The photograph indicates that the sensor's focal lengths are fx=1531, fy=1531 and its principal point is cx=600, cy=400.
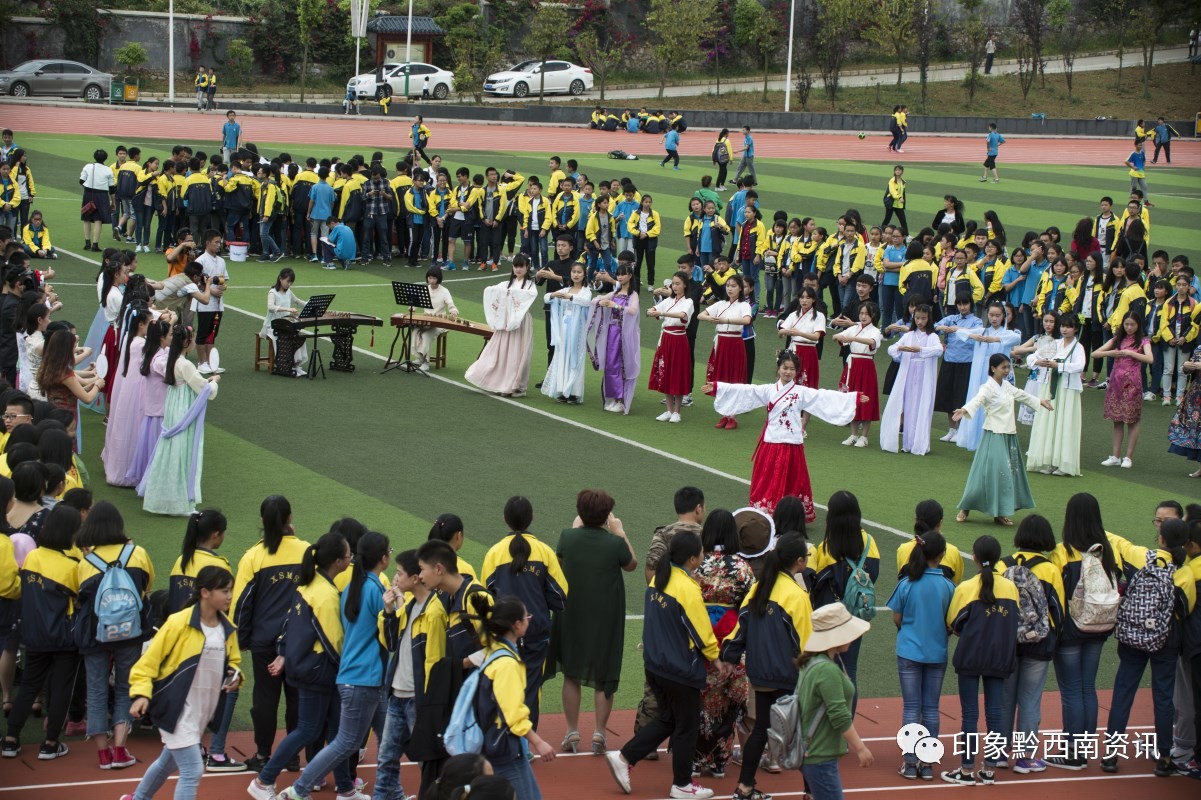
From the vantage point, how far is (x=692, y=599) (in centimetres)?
855

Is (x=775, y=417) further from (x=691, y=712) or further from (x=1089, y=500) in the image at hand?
(x=691, y=712)

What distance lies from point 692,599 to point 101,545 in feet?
11.1

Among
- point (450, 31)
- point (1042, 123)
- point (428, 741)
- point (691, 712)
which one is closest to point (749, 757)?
point (691, 712)

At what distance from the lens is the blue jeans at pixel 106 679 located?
28.7 ft

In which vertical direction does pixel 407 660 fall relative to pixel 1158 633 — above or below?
above

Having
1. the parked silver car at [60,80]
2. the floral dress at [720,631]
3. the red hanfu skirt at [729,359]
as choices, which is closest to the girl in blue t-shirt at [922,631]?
the floral dress at [720,631]

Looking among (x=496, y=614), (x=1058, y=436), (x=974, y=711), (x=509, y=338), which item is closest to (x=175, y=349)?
(x=509, y=338)

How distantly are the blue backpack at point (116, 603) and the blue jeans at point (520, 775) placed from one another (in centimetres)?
270

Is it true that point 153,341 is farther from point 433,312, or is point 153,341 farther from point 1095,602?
point 1095,602

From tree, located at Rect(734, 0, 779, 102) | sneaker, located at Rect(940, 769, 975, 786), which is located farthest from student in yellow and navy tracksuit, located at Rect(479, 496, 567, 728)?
tree, located at Rect(734, 0, 779, 102)

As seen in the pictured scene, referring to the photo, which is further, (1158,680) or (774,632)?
(1158,680)

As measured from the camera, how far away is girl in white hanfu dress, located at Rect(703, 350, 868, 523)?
14.1 metres

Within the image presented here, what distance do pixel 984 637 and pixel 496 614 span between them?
3348 mm

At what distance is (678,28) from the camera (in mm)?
65375
